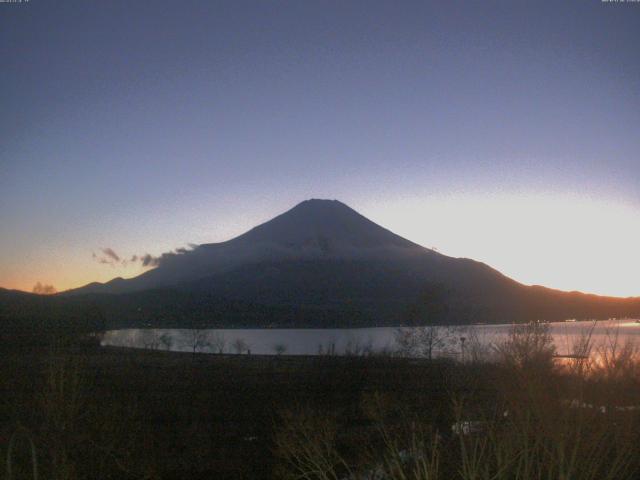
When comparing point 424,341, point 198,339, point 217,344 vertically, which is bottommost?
point 217,344

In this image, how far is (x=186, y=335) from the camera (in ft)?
262

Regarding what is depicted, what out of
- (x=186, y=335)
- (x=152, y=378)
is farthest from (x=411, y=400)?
(x=186, y=335)

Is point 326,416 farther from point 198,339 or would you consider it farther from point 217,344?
point 217,344

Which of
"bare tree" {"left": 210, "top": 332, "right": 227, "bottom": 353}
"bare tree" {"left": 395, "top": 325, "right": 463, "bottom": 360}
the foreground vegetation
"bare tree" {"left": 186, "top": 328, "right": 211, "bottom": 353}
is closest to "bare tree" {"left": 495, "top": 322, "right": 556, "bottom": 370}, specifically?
the foreground vegetation

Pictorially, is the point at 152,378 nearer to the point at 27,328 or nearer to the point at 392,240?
the point at 27,328

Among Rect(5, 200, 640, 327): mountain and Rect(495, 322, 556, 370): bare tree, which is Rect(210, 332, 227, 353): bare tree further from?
Rect(495, 322, 556, 370): bare tree

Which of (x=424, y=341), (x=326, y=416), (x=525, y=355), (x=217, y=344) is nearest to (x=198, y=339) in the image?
(x=217, y=344)

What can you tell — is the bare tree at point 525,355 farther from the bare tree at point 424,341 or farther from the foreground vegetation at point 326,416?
the bare tree at point 424,341

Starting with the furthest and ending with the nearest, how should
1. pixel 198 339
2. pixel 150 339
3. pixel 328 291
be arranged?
pixel 328 291
pixel 198 339
pixel 150 339

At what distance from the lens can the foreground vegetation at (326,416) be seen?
762 centimetres

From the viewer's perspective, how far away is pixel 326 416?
17.5 metres

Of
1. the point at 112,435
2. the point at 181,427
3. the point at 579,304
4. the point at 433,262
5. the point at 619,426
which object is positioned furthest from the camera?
the point at 433,262

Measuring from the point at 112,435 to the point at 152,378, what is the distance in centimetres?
2505

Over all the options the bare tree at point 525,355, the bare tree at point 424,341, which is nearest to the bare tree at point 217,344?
the bare tree at point 424,341
